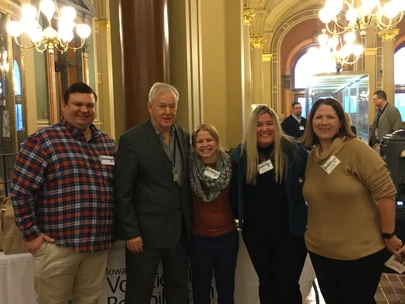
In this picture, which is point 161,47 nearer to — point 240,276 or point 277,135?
point 277,135

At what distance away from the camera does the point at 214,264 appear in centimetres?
253

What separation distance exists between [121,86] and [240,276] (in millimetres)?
1746

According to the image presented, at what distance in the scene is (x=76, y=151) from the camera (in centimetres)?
218

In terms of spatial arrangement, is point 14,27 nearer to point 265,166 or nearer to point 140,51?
point 140,51

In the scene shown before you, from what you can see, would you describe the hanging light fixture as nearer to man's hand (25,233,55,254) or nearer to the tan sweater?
man's hand (25,233,55,254)

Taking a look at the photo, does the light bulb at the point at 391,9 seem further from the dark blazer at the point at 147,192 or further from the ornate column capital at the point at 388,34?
the ornate column capital at the point at 388,34

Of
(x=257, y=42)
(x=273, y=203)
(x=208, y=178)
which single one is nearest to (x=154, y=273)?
(x=208, y=178)

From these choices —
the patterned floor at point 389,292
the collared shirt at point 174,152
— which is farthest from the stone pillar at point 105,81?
the collared shirt at point 174,152

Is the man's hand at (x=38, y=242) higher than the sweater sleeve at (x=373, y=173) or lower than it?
lower

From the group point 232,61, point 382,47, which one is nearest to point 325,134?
point 232,61

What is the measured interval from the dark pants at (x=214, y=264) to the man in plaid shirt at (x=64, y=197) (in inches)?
21.1

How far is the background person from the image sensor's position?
2.14 meters

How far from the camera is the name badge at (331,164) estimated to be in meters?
2.18

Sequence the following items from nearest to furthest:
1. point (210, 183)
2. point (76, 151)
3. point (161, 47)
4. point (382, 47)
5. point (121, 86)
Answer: point (76, 151)
point (210, 183)
point (161, 47)
point (121, 86)
point (382, 47)
